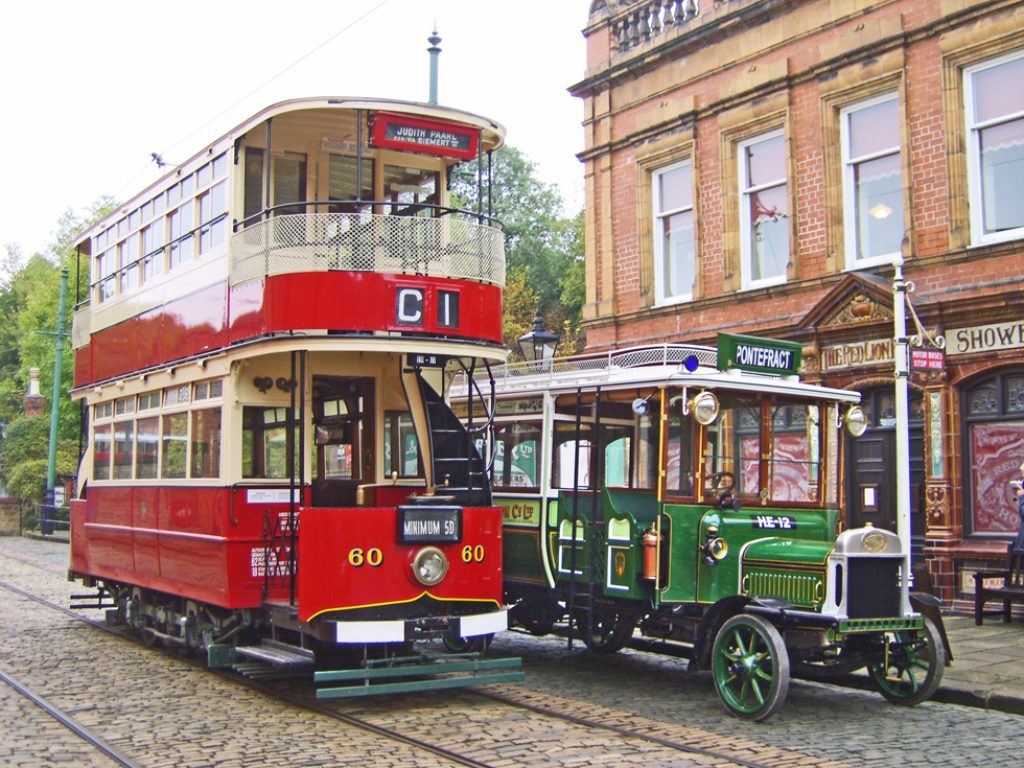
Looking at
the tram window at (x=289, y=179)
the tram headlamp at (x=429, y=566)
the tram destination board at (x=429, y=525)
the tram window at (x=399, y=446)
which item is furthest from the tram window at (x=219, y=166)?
the tram headlamp at (x=429, y=566)

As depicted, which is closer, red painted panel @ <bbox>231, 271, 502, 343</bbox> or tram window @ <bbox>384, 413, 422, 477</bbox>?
red painted panel @ <bbox>231, 271, 502, 343</bbox>

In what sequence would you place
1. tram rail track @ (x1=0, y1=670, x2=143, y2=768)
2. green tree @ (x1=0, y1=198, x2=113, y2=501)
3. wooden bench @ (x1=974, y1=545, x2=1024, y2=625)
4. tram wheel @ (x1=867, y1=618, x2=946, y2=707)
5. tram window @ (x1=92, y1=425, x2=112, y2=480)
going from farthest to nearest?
green tree @ (x1=0, y1=198, x2=113, y2=501) < tram window @ (x1=92, y1=425, x2=112, y2=480) < wooden bench @ (x1=974, y1=545, x2=1024, y2=625) < tram wheel @ (x1=867, y1=618, x2=946, y2=707) < tram rail track @ (x1=0, y1=670, x2=143, y2=768)

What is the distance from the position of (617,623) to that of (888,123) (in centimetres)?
864

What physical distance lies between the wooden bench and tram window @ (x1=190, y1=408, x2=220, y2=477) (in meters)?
8.50

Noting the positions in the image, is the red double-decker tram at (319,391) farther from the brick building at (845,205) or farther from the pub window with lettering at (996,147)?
the pub window with lettering at (996,147)

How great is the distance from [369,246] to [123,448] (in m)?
5.11

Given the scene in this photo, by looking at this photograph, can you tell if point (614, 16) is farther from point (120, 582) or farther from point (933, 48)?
point (120, 582)

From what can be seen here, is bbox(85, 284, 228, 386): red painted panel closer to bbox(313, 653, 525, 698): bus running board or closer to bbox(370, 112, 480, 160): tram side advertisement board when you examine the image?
bbox(370, 112, 480, 160): tram side advertisement board

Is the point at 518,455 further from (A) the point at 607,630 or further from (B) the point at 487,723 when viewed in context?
(B) the point at 487,723

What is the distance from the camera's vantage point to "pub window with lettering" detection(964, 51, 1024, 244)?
1538 cm

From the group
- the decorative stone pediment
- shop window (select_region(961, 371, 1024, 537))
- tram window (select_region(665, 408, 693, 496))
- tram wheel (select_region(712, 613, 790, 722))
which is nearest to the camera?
tram wheel (select_region(712, 613, 790, 722))

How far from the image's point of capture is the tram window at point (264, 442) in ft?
36.5

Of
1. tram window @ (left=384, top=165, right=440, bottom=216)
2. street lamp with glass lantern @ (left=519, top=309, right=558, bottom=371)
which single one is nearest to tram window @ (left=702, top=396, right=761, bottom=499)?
tram window @ (left=384, top=165, right=440, bottom=216)

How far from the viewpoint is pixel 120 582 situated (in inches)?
554
